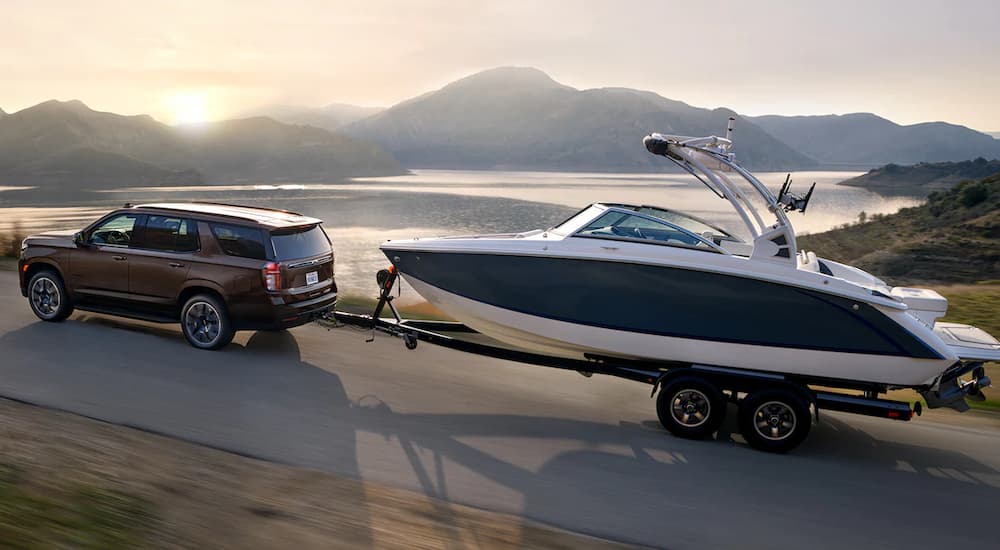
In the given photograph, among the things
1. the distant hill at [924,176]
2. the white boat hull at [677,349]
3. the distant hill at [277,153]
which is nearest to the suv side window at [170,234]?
the white boat hull at [677,349]

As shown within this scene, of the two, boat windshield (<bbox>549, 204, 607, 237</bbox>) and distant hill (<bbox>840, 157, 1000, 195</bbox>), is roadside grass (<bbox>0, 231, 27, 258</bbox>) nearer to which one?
boat windshield (<bbox>549, 204, 607, 237</bbox>)

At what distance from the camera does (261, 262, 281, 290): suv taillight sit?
7.93 meters

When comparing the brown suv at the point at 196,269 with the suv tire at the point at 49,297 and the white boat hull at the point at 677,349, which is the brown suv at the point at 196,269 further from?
the white boat hull at the point at 677,349

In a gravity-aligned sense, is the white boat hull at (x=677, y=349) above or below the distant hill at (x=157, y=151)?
below

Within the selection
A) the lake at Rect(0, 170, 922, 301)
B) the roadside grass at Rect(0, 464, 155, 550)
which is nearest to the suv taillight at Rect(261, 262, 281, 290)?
the roadside grass at Rect(0, 464, 155, 550)

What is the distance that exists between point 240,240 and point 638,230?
15.4 ft

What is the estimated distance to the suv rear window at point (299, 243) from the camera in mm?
8125

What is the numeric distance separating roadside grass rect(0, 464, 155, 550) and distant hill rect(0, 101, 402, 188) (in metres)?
126

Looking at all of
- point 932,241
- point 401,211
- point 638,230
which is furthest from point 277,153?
point 638,230

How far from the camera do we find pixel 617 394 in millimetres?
7707

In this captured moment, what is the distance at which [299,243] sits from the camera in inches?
332

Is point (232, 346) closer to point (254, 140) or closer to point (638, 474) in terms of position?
point (638, 474)

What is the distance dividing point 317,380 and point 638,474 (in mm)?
3721

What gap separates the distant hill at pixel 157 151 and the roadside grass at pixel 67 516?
126 meters
